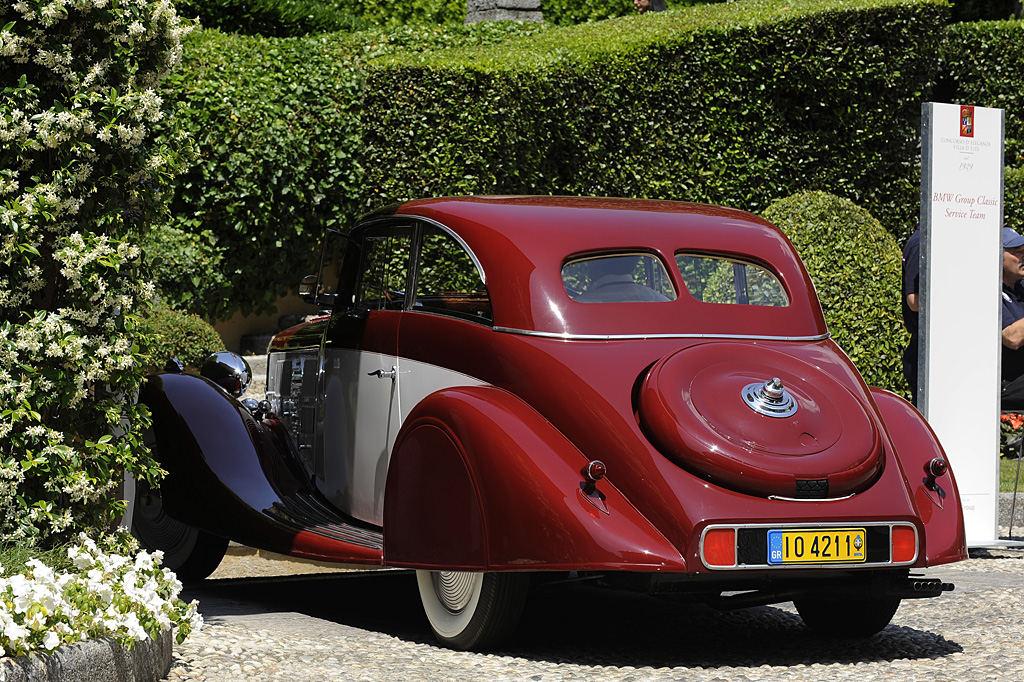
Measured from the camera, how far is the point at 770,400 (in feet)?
15.3

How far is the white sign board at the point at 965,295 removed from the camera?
24.4ft

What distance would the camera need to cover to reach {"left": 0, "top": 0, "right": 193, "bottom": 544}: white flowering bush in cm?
441

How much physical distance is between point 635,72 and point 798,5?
2.01 metres

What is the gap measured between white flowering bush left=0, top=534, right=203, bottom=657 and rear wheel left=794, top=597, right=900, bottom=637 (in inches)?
98.8

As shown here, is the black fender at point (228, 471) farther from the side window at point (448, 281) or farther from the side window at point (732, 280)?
the side window at point (732, 280)

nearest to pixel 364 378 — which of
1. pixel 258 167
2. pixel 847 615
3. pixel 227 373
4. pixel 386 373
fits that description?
pixel 386 373

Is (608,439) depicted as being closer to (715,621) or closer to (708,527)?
(708,527)

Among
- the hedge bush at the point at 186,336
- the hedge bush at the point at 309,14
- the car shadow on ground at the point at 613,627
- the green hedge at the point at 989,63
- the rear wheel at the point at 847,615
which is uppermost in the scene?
the hedge bush at the point at 309,14

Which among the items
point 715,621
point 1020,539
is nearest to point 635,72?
point 1020,539

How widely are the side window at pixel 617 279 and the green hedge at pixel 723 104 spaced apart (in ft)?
22.1

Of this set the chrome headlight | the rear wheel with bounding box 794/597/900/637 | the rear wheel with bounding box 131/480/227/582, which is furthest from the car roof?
the rear wheel with bounding box 131/480/227/582

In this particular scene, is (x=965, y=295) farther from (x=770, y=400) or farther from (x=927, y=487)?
(x=770, y=400)

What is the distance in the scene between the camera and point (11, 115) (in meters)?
4.42

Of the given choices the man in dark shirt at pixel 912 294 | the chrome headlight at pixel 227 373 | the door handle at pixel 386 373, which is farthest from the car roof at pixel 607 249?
the man in dark shirt at pixel 912 294
